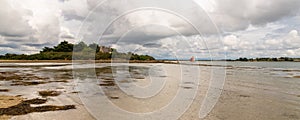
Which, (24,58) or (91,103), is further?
(24,58)

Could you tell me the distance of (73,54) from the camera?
133375mm

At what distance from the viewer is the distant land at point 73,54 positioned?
11794 cm

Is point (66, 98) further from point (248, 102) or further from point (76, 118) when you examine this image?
point (248, 102)

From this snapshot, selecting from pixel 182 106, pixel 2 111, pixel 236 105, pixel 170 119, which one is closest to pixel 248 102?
pixel 236 105

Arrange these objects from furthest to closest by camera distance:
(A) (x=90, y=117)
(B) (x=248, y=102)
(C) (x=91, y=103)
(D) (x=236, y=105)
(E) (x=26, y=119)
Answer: (B) (x=248, y=102), (D) (x=236, y=105), (C) (x=91, y=103), (A) (x=90, y=117), (E) (x=26, y=119)

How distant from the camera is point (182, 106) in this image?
1445 centimetres

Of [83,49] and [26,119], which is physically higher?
[83,49]

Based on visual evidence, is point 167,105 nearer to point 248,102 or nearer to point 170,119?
point 170,119

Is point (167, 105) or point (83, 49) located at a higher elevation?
point (83, 49)

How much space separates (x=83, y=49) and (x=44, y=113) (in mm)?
126036

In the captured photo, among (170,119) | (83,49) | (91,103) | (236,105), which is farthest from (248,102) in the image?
(83,49)

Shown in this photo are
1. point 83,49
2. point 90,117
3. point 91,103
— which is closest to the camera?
point 90,117

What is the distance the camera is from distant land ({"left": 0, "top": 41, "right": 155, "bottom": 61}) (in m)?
118

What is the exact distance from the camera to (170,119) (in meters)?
11.4
